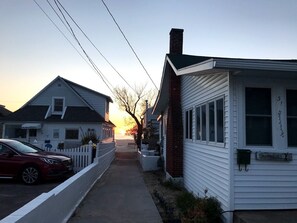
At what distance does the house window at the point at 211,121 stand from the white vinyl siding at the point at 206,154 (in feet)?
0.46

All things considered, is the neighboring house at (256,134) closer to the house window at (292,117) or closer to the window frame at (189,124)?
the house window at (292,117)

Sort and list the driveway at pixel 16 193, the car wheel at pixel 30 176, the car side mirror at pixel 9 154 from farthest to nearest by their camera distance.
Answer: the car side mirror at pixel 9 154 < the car wheel at pixel 30 176 < the driveway at pixel 16 193

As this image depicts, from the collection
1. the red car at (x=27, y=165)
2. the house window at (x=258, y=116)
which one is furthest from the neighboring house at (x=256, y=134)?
the red car at (x=27, y=165)

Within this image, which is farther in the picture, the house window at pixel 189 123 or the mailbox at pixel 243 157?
the house window at pixel 189 123

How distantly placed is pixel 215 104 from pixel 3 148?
8.45 meters

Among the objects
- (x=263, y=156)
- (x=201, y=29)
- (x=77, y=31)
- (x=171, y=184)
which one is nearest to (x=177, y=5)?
(x=201, y=29)

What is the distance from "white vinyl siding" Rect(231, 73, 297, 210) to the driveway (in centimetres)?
515

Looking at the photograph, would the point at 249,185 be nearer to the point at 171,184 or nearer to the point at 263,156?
the point at 263,156

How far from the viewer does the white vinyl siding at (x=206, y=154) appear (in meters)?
7.10

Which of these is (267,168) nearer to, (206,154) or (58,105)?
(206,154)

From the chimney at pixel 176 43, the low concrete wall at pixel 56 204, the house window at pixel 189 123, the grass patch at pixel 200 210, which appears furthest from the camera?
the chimney at pixel 176 43

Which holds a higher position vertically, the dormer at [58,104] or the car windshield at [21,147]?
the dormer at [58,104]

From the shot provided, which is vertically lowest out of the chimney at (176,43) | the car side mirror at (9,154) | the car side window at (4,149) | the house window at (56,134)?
the car side mirror at (9,154)

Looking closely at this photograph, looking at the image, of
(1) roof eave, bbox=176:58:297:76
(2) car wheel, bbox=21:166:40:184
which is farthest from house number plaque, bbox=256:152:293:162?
(2) car wheel, bbox=21:166:40:184
